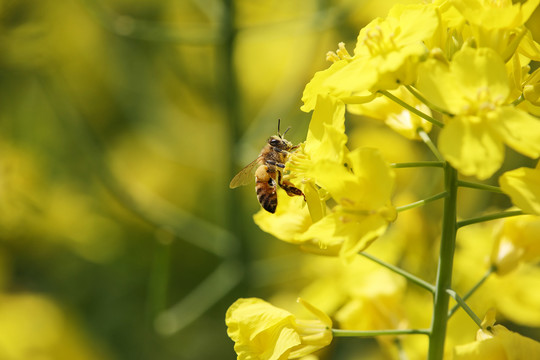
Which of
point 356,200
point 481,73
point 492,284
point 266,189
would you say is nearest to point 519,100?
point 481,73

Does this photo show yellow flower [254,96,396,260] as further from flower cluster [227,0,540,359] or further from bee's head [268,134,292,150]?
bee's head [268,134,292,150]

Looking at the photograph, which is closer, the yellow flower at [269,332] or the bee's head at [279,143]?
the yellow flower at [269,332]

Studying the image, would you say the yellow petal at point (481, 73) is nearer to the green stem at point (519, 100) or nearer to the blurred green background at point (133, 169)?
the green stem at point (519, 100)

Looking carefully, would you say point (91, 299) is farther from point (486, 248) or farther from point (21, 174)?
point (486, 248)

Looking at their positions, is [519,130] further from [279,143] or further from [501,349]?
[279,143]

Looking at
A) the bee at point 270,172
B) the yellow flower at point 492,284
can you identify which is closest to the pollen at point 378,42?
the bee at point 270,172

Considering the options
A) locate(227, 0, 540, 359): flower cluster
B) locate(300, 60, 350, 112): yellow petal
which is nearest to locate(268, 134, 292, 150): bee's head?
locate(227, 0, 540, 359): flower cluster
